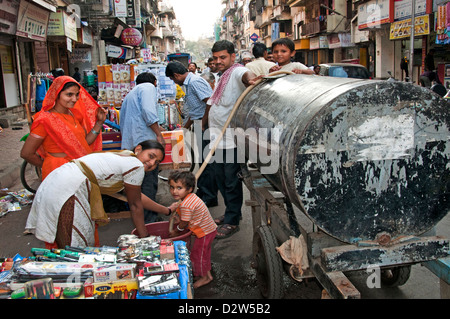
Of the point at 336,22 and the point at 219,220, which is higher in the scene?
the point at 336,22

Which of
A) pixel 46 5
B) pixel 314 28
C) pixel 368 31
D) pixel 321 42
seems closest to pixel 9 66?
pixel 46 5

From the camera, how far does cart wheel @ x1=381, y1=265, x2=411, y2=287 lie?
9.75ft

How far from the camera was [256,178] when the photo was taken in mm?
3855

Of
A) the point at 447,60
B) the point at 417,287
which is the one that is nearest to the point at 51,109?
the point at 417,287

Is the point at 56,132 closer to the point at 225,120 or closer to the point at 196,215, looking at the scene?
the point at 196,215

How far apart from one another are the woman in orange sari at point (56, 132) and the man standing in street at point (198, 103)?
63.2 inches

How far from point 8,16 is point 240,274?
34.3ft

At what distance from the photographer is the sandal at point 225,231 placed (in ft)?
14.1

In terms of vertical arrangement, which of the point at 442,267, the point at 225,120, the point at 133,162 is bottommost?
the point at 442,267

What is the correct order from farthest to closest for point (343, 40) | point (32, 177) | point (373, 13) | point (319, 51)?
point (319, 51), point (343, 40), point (373, 13), point (32, 177)

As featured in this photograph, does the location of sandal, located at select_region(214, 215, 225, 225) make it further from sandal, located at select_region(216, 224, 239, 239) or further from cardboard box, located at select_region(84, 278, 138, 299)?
cardboard box, located at select_region(84, 278, 138, 299)

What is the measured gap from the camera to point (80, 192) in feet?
9.44

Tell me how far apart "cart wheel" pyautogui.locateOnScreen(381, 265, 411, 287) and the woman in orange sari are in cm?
283

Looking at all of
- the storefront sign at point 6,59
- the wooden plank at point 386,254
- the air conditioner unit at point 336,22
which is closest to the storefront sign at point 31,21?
the storefront sign at point 6,59
